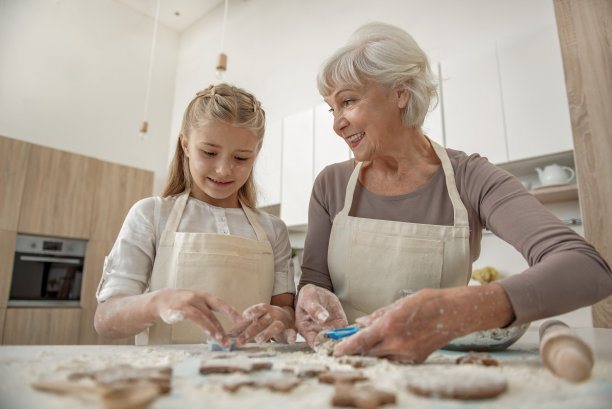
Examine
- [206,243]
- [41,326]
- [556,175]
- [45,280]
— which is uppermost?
[556,175]

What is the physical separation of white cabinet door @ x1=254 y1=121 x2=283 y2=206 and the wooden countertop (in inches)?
106

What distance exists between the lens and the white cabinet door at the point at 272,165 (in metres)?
3.45

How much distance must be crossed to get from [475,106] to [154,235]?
191 cm

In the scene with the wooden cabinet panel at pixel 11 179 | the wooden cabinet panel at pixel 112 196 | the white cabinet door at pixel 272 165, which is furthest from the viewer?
the wooden cabinet panel at pixel 112 196

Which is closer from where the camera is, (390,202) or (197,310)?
(197,310)

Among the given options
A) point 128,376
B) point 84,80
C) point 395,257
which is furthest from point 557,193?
point 84,80

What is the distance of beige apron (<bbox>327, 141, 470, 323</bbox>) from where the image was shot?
3.70ft

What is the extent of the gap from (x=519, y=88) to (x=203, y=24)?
162 inches

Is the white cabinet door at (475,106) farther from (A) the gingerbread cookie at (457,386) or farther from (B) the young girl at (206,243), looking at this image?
(A) the gingerbread cookie at (457,386)

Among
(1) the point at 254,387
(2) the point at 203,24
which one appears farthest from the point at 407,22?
(1) the point at 254,387

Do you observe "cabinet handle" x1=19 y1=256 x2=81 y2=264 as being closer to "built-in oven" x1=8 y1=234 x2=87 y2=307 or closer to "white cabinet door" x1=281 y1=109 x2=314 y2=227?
"built-in oven" x1=8 y1=234 x2=87 y2=307

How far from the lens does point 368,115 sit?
1.18m

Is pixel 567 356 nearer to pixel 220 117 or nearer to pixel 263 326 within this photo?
pixel 263 326

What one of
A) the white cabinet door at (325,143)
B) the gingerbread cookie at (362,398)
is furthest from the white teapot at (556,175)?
the gingerbread cookie at (362,398)
